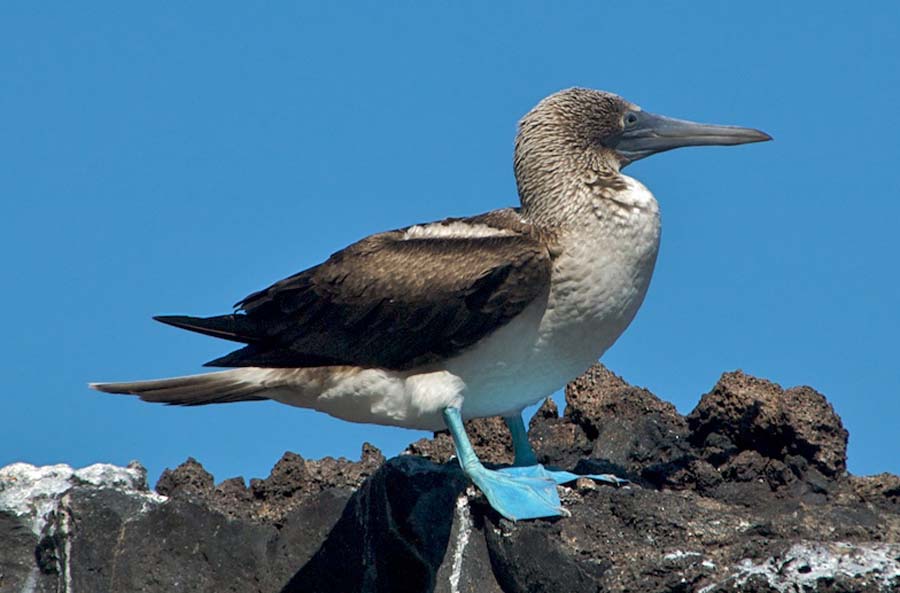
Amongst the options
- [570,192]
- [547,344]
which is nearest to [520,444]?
[547,344]

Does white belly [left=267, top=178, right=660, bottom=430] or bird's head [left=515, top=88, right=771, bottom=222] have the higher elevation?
bird's head [left=515, top=88, right=771, bottom=222]

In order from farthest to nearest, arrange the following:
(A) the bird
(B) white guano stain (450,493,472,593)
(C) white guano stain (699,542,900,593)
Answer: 1. (A) the bird
2. (B) white guano stain (450,493,472,593)
3. (C) white guano stain (699,542,900,593)

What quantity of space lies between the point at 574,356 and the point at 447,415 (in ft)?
2.67

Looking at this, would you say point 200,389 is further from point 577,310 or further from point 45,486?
point 577,310

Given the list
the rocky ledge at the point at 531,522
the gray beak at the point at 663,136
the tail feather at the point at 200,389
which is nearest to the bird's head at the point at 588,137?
the gray beak at the point at 663,136

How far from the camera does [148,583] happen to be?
9523 mm

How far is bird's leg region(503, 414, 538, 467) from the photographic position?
9.84 m

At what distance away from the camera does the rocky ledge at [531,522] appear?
28.0 ft

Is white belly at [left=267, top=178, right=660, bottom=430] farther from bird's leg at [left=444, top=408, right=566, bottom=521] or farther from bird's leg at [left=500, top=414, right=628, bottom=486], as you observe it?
bird's leg at [left=500, top=414, right=628, bottom=486]

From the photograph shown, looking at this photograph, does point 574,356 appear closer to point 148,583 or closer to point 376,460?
point 376,460

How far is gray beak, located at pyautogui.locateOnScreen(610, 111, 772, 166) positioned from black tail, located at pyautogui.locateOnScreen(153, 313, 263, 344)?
99.1 inches

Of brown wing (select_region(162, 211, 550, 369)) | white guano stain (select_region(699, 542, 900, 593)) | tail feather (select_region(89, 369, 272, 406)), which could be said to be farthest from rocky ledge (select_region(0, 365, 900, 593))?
brown wing (select_region(162, 211, 550, 369))

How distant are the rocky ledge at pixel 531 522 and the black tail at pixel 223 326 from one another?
0.97m

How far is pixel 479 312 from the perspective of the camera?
8.95 meters
